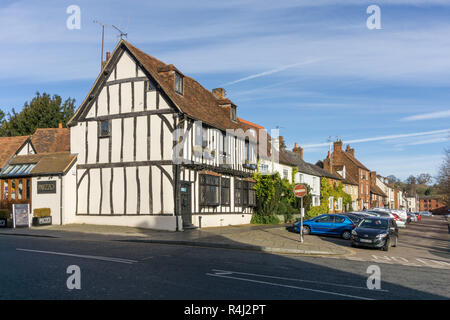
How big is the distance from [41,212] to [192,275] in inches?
666

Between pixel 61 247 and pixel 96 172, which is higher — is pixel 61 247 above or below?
below

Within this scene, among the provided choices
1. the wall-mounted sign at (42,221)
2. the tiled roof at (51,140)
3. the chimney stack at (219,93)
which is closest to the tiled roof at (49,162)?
the wall-mounted sign at (42,221)

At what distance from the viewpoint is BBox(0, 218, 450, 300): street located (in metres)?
7.70

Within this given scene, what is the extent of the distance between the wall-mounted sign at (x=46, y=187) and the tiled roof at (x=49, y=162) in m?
0.60

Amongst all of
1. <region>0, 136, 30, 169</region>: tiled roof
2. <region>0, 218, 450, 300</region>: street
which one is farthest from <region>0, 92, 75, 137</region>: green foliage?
<region>0, 218, 450, 300</region>: street

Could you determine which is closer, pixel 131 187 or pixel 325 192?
pixel 131 187

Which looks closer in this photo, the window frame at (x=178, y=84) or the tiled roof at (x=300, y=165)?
the window frame at (x=178, y=84)

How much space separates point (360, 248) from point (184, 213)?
30.7ft

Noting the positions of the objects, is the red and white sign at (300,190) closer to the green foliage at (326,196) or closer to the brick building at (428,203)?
the green foliage at (326,196)

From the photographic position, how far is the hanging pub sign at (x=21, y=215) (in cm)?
2181
